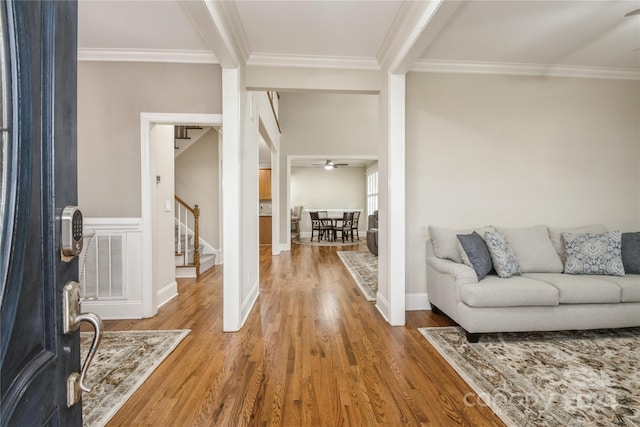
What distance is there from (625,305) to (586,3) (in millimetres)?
2398

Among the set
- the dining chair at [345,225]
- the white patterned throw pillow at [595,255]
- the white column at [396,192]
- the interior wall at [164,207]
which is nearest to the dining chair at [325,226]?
the dining chair at [345,225]

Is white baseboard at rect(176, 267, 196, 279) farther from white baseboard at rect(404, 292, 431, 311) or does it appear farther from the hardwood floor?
white baseboard at rect(404, 292, 431, 311)

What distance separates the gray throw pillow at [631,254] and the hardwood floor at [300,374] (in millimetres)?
1705

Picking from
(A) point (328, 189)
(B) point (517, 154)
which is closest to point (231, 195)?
(B) point (517, 154)

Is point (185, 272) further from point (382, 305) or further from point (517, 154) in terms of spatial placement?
point (517, 154)

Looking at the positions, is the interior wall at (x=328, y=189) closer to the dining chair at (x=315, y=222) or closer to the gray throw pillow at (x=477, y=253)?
the dining chair at (x=315, y=222)

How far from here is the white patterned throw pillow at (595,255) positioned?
2615mm

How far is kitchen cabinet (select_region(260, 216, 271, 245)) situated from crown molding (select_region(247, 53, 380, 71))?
531cm

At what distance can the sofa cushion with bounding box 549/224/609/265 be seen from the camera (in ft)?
9.51

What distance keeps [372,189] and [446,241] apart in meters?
7.42

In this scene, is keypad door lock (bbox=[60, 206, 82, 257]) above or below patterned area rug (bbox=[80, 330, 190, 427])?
above

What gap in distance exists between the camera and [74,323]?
21.7 inches

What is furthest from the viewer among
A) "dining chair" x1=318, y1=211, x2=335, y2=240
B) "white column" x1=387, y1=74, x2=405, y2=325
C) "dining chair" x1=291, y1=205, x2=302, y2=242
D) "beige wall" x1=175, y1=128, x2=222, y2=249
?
"dining chair" x1=291, y1=205, x2=302, y2=242

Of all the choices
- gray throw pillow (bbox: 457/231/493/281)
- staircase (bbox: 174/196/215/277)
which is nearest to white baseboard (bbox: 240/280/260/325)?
staircase (bbox: 174/196/215/277)
